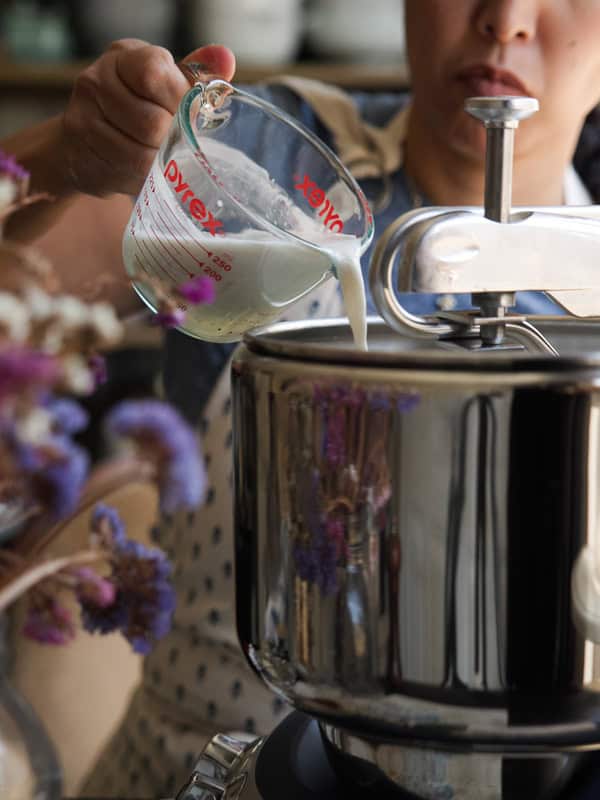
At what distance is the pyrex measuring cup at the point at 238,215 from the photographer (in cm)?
54

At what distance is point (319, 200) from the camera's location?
63 cm

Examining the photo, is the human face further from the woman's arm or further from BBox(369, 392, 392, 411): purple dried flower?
BBox(369, 392, 392, 411): purple dried flower

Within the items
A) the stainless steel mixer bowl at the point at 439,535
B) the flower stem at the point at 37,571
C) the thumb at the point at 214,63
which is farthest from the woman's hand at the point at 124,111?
the flower stem at the point at 37,571

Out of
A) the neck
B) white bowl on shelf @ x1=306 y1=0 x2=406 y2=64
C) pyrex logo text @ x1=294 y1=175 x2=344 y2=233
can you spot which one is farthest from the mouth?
white bowl on shelf @ x1=306 y1=0 x2=406 y2=64

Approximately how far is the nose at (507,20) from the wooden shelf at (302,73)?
0.95m

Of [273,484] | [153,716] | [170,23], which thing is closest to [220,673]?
[153,716]

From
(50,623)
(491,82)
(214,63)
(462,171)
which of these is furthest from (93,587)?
(462,171)

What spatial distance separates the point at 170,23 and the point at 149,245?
1330 millimetres

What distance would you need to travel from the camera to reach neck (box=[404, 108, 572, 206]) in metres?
1.03

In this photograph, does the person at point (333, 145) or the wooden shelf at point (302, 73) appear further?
the wooden shelf at point (302, 73)

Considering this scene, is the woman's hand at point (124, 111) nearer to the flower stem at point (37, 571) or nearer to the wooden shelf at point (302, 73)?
the flower stem at point (37, 571)

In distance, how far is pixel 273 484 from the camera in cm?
41

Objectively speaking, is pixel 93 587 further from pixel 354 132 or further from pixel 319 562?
pixel 354 132

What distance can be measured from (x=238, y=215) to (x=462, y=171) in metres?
0.55
